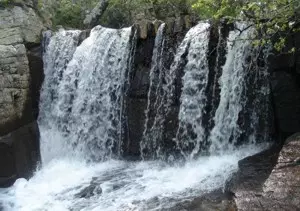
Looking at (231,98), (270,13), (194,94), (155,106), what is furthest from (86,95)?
(270,13)

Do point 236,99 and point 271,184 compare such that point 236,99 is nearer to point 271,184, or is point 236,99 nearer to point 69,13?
point 271,184

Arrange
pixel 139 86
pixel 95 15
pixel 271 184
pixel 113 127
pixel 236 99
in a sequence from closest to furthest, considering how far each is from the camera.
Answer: pixel 271 184 → pixel 236 99 → pixel 139 86 → pixel 113 127 → pixel 95 15

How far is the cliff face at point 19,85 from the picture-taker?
912 cm

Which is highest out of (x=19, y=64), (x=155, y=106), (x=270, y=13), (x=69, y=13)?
(x=69, y=13)

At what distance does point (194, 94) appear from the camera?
29.4 feet

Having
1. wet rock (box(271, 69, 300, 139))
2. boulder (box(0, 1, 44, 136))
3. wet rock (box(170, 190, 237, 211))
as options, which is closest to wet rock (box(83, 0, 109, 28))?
boulder (box(0, 1, 44, 136))

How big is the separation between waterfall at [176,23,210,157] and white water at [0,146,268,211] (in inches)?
24.8

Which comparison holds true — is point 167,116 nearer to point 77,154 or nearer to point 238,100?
point 238,100

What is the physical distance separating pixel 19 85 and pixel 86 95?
1.85m

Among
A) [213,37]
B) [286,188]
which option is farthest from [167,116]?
[286,188]

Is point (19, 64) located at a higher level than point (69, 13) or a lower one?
lower

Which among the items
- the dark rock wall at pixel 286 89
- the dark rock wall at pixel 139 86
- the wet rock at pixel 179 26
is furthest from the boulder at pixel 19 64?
the dark rock wall at pixel 286 89

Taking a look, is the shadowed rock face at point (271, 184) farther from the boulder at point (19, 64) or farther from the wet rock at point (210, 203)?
the boulder at point (19, 64)

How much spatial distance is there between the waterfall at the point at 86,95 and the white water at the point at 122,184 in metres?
0.73
